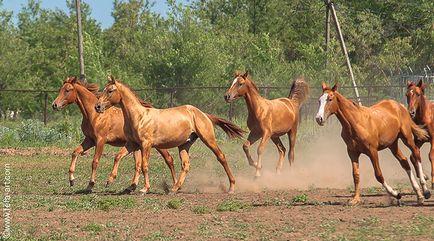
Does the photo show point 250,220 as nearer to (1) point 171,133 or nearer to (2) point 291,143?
(1) point 171,133

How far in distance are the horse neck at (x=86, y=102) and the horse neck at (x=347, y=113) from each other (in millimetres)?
5835

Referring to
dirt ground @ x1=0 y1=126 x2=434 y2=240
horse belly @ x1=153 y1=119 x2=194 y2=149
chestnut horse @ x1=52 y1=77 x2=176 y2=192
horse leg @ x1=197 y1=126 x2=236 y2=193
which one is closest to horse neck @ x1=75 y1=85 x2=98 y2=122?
chestnut horse @ x1=52 y1=77 x2=176 y2=192

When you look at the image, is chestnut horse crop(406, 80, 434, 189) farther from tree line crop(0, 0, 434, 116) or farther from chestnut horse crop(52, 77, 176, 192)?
tree line crop(0, 0, 434, 116)

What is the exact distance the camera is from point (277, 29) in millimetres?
64750

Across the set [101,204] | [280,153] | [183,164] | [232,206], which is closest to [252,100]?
[280,153]

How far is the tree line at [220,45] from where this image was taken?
47.2 meters

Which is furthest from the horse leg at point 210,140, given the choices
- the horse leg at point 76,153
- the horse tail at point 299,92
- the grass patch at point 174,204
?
the horse tail at point 299,92

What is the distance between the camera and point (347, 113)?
14.4 m

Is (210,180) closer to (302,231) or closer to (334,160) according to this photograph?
(334,160)

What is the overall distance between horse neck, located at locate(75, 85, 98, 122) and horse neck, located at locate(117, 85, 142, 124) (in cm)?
139

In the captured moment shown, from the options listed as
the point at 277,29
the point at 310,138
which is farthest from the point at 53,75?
the point at 310,138

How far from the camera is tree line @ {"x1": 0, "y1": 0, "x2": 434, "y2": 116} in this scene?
47.2m

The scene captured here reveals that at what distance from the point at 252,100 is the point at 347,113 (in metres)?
5.98

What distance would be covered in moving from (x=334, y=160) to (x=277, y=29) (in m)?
41.9
